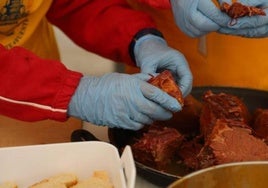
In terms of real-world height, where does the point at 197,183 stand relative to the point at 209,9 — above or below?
below

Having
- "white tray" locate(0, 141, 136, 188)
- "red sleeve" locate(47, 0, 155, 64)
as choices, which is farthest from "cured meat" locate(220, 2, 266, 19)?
"white tray" locate(0, 141, 136, 188)

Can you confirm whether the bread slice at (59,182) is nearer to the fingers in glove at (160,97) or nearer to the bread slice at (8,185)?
the bread slice at (8,185)

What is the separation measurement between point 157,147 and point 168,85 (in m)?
0.13

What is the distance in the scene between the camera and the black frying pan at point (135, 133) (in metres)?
0.90

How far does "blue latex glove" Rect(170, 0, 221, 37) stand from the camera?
3.38 ft

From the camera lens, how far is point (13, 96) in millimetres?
997

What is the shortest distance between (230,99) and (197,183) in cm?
42

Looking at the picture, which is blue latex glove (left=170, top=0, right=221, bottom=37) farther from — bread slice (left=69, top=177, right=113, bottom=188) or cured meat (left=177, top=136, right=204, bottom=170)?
bread slice (left=69, top=177, right=113, bottom=188)

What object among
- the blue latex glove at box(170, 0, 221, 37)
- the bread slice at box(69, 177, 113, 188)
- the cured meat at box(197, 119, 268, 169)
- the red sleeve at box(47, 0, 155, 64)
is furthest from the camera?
the red sleeve at box(47, 0, 155, 64)

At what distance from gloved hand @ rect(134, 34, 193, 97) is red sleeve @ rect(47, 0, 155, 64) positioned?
9cm

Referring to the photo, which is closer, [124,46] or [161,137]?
[161,137]

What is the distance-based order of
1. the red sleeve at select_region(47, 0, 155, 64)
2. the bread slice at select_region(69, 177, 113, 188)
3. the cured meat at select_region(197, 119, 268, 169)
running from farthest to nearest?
the red sleeve at select_region(47, 0, 155, 64)
the cured meat at select_region(197, 119, 268, 169)
the bread slice at select_region(69, 177, 113, 188)

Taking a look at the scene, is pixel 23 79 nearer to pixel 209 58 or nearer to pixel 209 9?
A: pixel 209 9

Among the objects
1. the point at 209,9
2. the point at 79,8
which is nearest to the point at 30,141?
the point at 79,8
